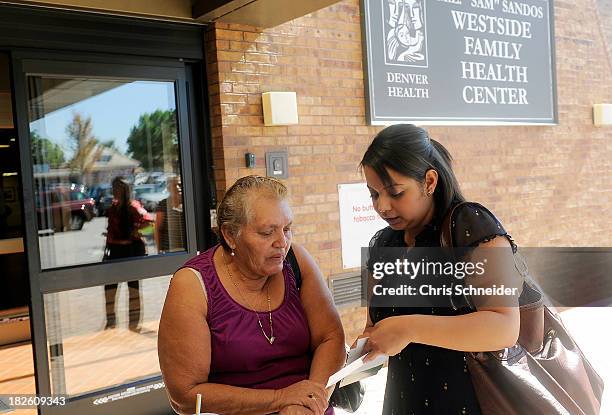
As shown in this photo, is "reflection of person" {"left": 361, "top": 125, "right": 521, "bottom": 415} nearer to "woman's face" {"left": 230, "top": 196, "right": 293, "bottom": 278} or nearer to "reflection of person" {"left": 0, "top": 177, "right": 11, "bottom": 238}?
"woman's face" {"left": 230, "top": 196, "right": 293, "bottom": 278}

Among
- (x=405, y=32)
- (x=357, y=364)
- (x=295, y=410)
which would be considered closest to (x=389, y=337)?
(x=357, y=364)

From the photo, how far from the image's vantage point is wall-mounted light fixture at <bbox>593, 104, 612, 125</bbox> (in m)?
5.14

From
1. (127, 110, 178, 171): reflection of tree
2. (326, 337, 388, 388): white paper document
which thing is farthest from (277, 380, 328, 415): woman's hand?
(127, 110, 178, 171): reflection of tree

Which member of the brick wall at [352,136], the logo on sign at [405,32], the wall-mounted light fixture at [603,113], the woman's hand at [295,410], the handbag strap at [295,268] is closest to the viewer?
the woman's hand at [295,410]

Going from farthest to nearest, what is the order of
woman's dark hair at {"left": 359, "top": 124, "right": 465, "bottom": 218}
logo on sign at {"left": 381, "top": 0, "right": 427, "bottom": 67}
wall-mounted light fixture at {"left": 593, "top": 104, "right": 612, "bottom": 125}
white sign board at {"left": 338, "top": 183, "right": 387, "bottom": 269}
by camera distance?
wall-mounted light fixture at {"left": 593, "top": 104, "right": 612, "bottom": 125} < logo on sign at {"left": 381, "top": 0, "right": 427, "bottom": 67} < white sign board at {"left": 338, "top": 183, "right": 387, "bottom": 269} < woman's dark hair at {"left": 359, "top": 124, "right": 465, "bottom": 218}

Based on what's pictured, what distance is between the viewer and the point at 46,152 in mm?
3447

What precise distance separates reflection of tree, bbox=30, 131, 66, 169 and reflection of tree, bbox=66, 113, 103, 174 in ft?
0.26

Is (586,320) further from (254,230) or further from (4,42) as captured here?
(4,42)

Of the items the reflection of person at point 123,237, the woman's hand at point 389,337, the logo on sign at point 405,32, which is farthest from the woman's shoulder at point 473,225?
the logo on sign at point 405,32

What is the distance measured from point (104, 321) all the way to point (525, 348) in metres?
2.97

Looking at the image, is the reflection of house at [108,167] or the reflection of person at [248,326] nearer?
the reflection of person at [248,326]

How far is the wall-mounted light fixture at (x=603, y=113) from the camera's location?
202 inches

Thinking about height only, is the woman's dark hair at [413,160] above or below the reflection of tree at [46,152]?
below

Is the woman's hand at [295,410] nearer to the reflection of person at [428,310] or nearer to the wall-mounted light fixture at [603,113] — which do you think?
the reflection of person at [428,310]
